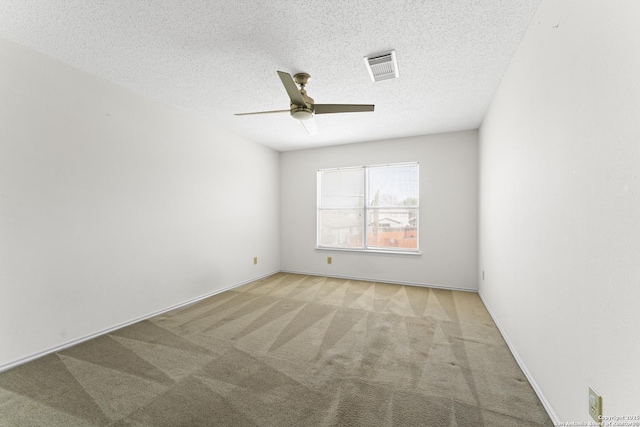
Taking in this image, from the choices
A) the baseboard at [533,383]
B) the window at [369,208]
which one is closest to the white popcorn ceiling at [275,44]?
the window at [369,208]

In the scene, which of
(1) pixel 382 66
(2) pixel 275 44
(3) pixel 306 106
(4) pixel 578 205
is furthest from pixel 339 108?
(4) pixel 578 205

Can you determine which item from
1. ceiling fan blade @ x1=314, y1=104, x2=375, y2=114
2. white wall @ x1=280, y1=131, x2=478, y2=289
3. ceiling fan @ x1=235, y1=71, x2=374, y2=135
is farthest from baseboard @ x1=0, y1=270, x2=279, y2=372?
ceiling fan blade @ x1=314, y1=104, x2=375, y2=114

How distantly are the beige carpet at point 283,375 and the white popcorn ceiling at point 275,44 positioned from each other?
8.18 feet

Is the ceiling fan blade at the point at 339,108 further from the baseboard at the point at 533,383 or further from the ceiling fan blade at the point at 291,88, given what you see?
the baseboard at the point at 533,383

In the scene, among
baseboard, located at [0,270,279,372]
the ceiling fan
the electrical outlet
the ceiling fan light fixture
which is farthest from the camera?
the ceiling fan light fixture

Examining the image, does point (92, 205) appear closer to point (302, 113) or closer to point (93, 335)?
point (93, 335)

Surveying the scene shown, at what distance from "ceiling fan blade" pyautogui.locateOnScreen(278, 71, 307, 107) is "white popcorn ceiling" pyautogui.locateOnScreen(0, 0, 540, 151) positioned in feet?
1.18

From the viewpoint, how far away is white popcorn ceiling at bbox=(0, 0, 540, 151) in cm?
168

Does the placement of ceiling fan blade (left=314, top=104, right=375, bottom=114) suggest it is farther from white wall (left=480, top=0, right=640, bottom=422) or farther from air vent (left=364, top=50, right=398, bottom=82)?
white wall (left=480, top=0, right=640, bottom=422)

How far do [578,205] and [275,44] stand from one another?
216 cm

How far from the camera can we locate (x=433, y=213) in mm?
4238

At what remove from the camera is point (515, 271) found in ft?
7.04

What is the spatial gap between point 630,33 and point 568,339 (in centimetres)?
133

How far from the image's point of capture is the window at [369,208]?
4.47 metres
